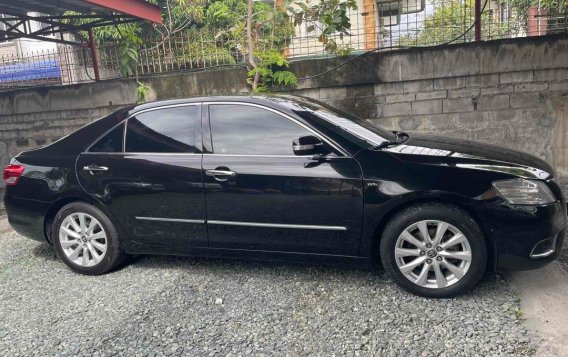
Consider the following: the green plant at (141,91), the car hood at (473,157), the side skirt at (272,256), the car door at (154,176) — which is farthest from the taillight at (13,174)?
the car hood at (473,157)

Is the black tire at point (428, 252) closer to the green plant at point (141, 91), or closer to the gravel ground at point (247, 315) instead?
the gravel ground at point (247, 315)

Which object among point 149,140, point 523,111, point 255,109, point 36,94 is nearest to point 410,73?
point 523,111

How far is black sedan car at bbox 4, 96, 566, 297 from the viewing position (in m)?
3.35

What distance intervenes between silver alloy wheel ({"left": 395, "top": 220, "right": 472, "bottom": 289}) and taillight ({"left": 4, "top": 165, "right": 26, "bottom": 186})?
349 cm

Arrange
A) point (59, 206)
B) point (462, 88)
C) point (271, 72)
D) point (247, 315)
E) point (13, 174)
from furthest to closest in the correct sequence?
1. point (271, 72)
2. point (462, 88)
3. point (13, 174)
4. point (59, 206)
5. point (247, 315)

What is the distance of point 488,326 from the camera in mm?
3062

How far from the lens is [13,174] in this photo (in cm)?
454

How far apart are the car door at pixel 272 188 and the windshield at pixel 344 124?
0.58 ft

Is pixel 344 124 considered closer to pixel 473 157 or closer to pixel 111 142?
pixel 473 157

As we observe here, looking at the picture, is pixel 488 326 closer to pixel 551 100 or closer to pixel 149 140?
pixel 149 140

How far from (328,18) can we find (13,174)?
4.57 m

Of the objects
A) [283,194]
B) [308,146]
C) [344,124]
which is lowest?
[283,194]

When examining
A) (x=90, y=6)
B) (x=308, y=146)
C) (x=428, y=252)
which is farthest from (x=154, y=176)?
(x=90, y=6)

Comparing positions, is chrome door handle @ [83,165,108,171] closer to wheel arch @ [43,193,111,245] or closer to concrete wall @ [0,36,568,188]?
wheel arch @ [43,193,111,245]
